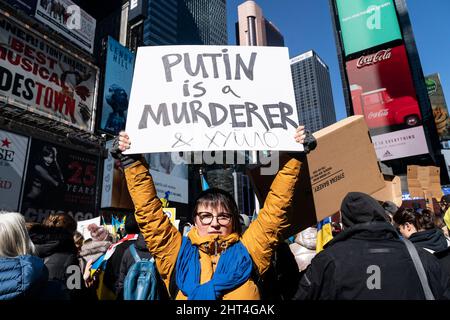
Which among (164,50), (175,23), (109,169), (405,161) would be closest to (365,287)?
(164,50)

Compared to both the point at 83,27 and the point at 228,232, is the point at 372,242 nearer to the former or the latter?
the point at 228,232

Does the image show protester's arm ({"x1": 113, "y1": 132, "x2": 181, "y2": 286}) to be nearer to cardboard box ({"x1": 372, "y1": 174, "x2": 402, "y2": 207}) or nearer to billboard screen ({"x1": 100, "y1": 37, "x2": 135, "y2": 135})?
cardboard box ({"x1": 372, "y1": 174, "x2": 402, "y2": 207})

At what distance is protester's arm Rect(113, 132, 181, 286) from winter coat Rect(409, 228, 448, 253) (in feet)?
6.28

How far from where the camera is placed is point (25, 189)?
1462 cm

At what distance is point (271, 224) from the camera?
2.00 meters

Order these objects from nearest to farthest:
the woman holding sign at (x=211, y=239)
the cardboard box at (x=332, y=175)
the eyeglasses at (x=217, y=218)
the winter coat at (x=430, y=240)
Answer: the woman holding sign at (x=211, y=239), the eyeglasses at (x=217, y=218), the winter coat at (x=430, y=240), the cardboard box at (x=332, y=175)

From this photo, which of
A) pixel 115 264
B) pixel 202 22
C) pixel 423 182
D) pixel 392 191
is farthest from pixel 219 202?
pixel 202 22

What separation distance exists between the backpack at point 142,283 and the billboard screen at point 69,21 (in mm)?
18824

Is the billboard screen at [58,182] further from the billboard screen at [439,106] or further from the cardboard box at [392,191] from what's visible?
the billboard screen at [439,106]

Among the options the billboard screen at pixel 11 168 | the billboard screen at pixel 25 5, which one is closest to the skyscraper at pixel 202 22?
the billboard screen at pixel 25 5

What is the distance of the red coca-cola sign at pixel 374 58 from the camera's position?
899 inches

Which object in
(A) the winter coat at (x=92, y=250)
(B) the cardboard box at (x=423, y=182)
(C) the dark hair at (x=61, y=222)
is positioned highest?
(B) the cardboard box at (x=423, y=182)

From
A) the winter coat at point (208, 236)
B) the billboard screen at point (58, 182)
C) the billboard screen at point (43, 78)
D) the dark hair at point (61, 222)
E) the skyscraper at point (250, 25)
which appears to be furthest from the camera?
the skyscraper at point (250, 25)

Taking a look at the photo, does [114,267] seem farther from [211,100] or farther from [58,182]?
[58,182]
